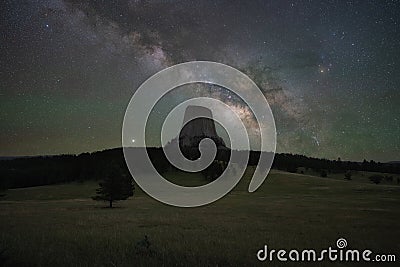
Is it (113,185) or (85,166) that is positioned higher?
(85,166)

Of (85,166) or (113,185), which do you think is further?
(85,166)

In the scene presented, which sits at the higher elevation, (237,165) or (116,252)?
(237,165)

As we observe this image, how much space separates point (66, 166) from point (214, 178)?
4923 cm

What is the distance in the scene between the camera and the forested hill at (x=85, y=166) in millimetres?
98375

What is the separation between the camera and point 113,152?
125 m

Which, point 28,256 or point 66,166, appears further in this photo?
point 66,166

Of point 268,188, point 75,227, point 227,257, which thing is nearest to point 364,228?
point 227,257

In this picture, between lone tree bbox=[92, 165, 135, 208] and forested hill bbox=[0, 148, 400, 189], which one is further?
forested hill bbox=[0, 148, 400, 189]

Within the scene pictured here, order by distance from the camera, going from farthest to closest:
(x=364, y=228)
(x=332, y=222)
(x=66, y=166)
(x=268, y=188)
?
(x=66, y=166)
(x=268, y=188)
(x=332, y=222)
(x=364, y=228)

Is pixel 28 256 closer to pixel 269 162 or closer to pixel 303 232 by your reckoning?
pixel 303 232

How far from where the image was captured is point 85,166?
4146 inches

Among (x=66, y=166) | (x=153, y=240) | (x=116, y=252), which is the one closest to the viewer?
(x=116, y=252)

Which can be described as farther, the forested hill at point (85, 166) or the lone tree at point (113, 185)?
the forested hill at point (85, 166)

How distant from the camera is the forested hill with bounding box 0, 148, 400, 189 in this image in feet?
323
